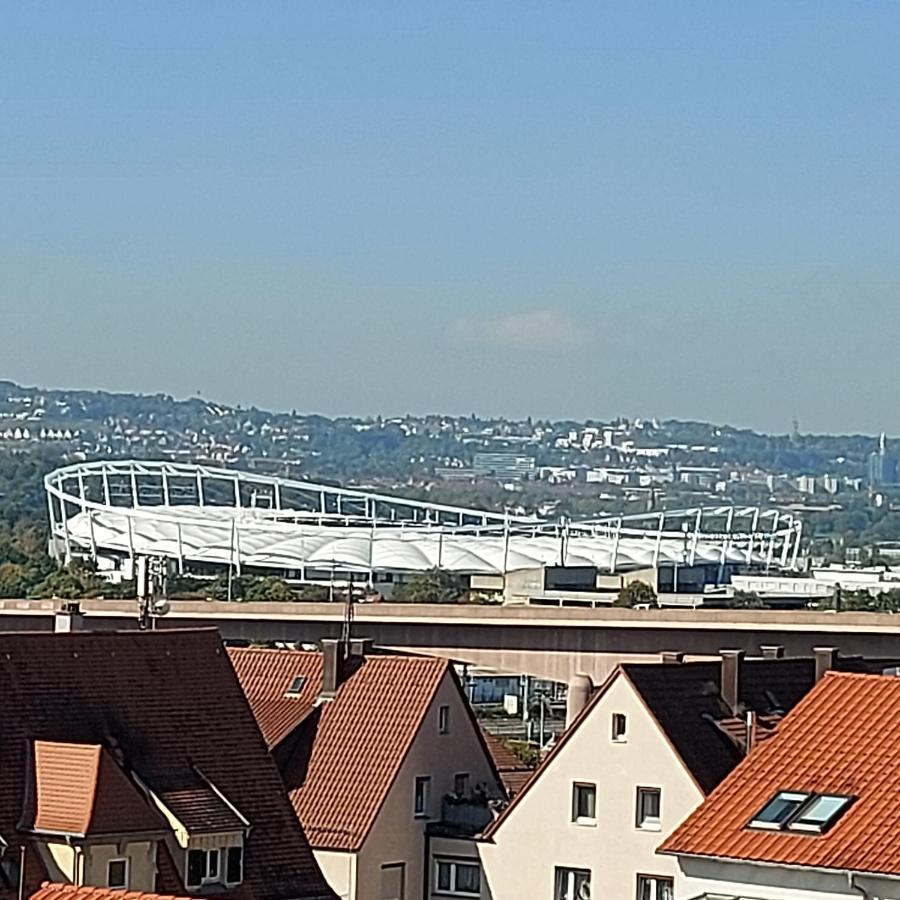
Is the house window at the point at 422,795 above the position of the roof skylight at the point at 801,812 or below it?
below

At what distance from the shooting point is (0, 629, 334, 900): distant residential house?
139 feet

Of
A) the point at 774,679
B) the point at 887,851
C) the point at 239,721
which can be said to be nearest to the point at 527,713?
the point at 774,679

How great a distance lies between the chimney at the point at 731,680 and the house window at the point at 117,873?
15757 mm

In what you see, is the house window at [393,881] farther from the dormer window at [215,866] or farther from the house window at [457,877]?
the dormer window at [215,866]

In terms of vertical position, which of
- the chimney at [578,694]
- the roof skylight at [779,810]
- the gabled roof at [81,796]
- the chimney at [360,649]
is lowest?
the chimney at [578,694]

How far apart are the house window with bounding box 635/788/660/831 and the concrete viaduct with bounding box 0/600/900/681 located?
54003mm

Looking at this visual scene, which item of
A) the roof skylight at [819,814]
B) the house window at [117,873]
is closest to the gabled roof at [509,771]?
the house window at [117,873]

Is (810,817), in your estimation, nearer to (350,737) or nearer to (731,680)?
(731,680)

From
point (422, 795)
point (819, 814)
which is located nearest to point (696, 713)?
point (422, 795)

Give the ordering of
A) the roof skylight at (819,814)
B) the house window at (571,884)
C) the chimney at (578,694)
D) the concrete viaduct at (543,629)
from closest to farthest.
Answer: the roof skylight at (819,814)
the house window at (571,884)
the chimney at (578,694)
the concrete viaduct at (543,629)

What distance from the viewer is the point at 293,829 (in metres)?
46.5

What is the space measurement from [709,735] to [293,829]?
10.2 meters

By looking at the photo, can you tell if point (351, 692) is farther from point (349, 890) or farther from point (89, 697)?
point (89, 697)

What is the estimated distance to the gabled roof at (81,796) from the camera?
139 feet
